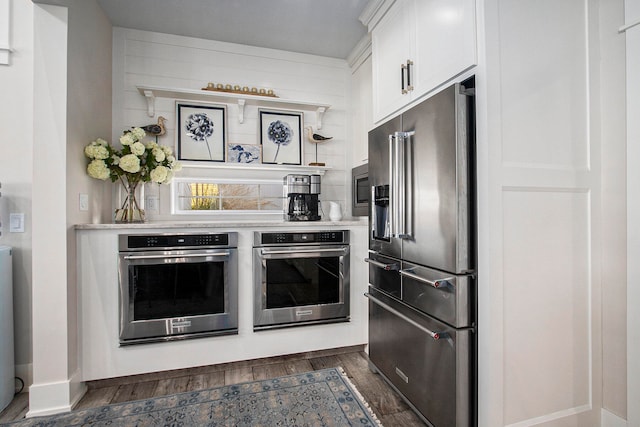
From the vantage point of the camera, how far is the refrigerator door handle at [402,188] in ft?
5.81

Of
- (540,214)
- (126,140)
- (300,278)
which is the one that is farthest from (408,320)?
(126,140)

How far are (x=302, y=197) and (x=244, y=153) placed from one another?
0.71 m

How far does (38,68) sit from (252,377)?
2323 mm

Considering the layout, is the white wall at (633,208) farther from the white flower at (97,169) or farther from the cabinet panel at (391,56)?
the white flower at (97,169)

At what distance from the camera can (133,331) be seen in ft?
6.97

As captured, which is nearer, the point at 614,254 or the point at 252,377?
the point at 614,254

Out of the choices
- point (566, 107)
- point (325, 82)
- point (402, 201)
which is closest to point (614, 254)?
point (566, 107)

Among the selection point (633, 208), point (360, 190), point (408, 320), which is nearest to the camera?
point (633, 208)

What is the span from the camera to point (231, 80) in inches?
117

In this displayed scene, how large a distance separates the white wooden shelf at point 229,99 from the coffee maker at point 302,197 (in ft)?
2.35

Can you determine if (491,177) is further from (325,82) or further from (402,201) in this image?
(325,82)

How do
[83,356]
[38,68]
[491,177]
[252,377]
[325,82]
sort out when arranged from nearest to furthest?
[491,177] → [38,68] → [83,356] → [252,377] → [325,82]

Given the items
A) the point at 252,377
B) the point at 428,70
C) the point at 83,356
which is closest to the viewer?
the point at 428,70

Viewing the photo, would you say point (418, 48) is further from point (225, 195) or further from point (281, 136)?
point (225, 195)
